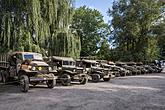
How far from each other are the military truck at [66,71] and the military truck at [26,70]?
202 cm

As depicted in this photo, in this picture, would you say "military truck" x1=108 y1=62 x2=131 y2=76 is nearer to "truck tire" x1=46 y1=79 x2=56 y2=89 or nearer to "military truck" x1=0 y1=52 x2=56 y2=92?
"military truck" x1=0 y1=52 x2=56 y2=92

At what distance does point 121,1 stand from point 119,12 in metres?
1.84

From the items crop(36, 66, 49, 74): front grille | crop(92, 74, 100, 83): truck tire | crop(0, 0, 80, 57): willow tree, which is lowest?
crop(92, 74, 100, 83): truck tire

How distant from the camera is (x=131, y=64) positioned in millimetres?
47094

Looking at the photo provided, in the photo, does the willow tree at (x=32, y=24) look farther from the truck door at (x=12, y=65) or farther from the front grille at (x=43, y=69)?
the front grille at (x=43, y=69)

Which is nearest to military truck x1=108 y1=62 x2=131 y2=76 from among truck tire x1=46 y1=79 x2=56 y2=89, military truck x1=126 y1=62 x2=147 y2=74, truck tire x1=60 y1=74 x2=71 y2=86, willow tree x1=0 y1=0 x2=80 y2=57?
military truck x1=126 y1=62 x2=147 y2=74

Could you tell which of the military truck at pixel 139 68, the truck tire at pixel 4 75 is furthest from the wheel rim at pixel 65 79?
the military truck at pixel 139 68

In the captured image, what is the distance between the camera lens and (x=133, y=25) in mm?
57188

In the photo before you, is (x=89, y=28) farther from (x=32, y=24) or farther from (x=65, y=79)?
(x=65, y=79)

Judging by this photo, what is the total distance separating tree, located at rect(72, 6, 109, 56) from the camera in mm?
73125

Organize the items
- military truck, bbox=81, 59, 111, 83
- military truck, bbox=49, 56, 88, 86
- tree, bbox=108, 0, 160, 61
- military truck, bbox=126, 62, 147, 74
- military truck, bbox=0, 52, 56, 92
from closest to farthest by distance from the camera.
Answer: military truck, bbox=0, 52, 56, 92 → military truck, bbox=49, 56, 88, 86 → military truck, bbox=81, 59, 111, 83 → military truck, bbox=126, 62, 147, 74 → tree, bbox=108, 0, 160, 61

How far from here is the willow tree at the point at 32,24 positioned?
26.2m

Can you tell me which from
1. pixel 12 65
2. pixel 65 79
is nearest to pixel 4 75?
pixel 12 65

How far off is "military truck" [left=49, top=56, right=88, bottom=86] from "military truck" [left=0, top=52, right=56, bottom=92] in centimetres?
202
